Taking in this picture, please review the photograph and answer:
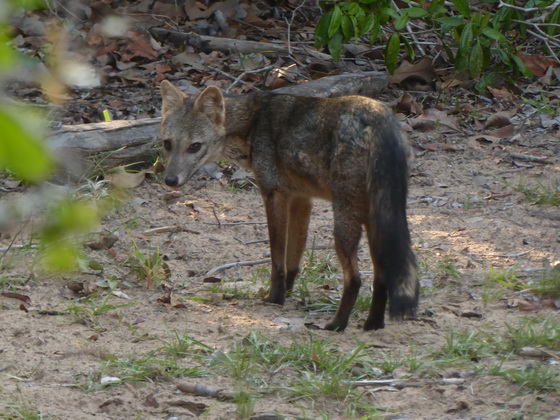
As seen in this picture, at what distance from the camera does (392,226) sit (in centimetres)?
457

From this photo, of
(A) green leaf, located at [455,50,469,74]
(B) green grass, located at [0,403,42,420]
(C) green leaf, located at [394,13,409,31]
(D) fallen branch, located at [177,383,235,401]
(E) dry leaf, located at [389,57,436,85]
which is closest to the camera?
(B) green grass, located at [0,403,42,420]

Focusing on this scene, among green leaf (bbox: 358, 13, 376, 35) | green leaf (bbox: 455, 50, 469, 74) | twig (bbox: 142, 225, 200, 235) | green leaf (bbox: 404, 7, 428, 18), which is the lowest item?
twig (bbox: 142, 225, 200, 235)

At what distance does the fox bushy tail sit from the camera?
455 centimetres

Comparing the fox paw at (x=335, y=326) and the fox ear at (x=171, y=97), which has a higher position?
the fox ear at (x=171, y=97)

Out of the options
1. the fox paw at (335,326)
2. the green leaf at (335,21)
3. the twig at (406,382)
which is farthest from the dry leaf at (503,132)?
the twig at (406,382)

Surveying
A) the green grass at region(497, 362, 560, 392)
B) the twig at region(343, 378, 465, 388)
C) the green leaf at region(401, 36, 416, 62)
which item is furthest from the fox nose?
the green leaf at region(401, 36, 416, 62)

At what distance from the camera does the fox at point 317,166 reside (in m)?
4.59

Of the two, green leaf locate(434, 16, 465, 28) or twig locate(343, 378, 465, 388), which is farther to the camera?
green leaf locate(434, 16, 465, 28)

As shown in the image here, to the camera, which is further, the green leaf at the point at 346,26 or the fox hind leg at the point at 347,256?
the green leaf at the point at 346,26

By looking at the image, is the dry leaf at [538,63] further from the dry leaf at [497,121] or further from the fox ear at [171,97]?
the fox ear at [171,97]

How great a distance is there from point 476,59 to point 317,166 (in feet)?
15.2

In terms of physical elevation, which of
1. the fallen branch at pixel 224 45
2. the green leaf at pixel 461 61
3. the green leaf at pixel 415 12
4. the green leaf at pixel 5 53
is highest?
the green leaf at pixel 5 53

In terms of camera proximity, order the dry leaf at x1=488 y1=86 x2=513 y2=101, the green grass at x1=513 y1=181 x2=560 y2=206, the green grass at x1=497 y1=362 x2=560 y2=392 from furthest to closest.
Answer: the dry leaf at x1=488 y1=86 x2=513 y2=101, the green grass at x1=513 y1=181 x2=560 y2=206, the green grass at x1=497 y1=362 x2=560 y2=392

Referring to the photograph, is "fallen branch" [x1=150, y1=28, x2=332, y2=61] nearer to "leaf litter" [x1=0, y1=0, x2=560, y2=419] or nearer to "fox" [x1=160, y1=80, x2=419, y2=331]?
"leaf litter" [x1=0, y1=0, x2=560, y2=419]
